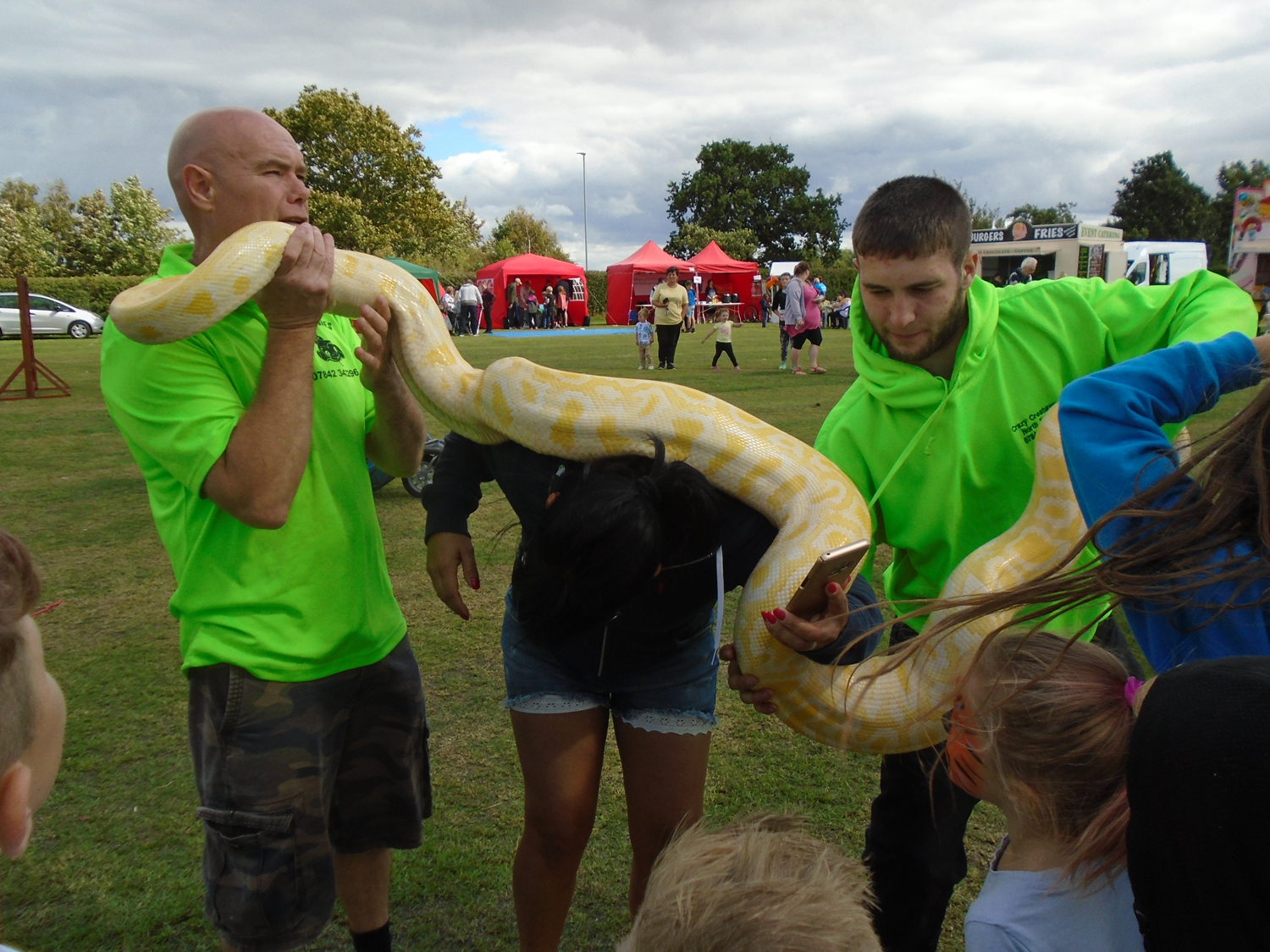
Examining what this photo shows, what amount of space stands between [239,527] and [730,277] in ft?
145

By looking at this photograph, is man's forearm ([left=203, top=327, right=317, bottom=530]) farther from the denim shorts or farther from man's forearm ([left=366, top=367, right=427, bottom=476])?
the denim shorts

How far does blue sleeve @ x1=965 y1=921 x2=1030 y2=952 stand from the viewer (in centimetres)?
128

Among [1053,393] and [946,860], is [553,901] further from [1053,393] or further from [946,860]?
[1053,393]

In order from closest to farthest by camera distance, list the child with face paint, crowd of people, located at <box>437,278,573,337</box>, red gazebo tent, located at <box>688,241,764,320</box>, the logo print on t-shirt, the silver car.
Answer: the child with face paint → the logo print on t-shirt → the silver car → crowd of people, located at <box>437,278,573,337</box> → red gazebo tent, located at <box>688,241,764,320</box>

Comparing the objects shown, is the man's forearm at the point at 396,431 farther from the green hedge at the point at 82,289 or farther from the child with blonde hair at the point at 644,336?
the green hedge at the point at 82,289

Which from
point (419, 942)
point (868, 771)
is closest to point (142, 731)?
point (419, 942)

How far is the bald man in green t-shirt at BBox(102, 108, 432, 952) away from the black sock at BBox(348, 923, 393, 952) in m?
0.11

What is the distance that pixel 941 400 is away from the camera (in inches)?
90.7

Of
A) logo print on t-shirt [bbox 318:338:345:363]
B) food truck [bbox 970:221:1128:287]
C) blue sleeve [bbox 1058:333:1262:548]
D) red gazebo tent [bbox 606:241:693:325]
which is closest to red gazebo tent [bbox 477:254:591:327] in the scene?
red gazebo tent [bbox 606:241:693:325]

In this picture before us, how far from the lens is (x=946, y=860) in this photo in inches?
91.4

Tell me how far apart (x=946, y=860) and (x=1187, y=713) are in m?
1.84

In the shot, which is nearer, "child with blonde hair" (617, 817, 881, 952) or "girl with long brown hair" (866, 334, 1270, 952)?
"girl with long brown hair" (866, 334, 1270, 952)

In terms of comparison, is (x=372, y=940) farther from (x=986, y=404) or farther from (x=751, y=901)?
(x=986, y=404)

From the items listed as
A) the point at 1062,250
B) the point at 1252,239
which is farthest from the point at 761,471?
the point at 1062,250
